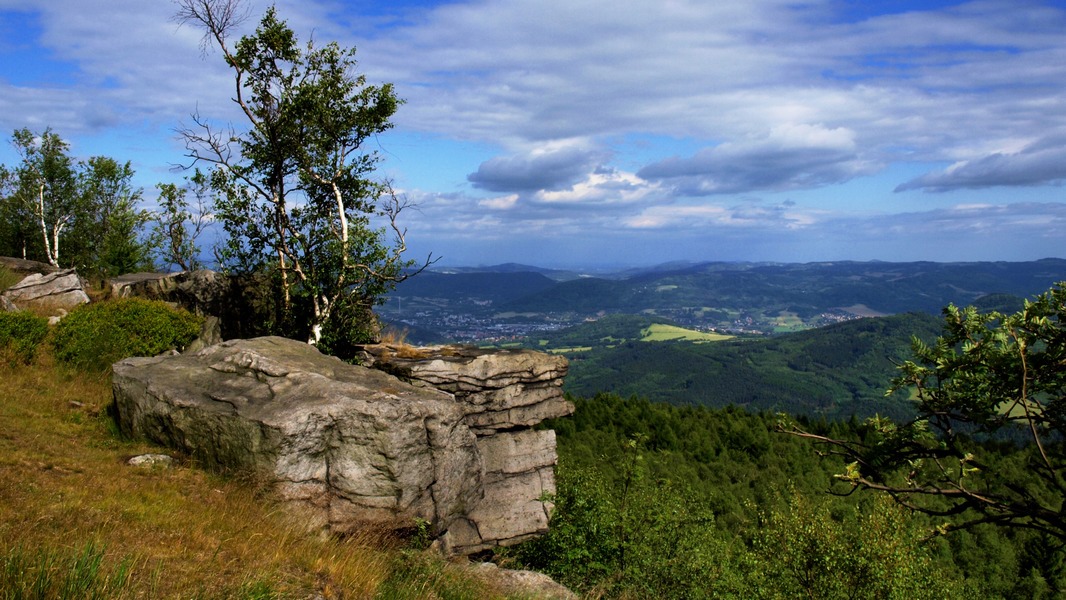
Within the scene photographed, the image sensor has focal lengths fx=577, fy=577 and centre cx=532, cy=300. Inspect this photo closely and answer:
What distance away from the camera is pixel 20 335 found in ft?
59.2

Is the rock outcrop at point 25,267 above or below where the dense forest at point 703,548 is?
above

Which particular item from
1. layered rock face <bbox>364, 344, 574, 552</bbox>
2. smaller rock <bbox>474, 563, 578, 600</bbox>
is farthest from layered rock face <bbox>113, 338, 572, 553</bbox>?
smaller rock <bbox>474, 563, 578, 600</bbox>

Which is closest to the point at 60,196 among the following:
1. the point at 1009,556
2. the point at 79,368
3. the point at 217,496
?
the point at 79,368

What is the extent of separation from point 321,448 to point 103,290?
19674 mm

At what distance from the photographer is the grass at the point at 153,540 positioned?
7121 millimetres

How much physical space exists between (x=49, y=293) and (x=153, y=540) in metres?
20.1

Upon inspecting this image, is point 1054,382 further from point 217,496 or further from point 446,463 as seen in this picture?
point 217,496

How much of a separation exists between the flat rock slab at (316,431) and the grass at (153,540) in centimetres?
58

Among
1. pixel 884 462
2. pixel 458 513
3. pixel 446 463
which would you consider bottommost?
pixel 458 513

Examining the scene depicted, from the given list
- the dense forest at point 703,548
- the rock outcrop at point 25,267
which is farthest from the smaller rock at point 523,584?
the rock outcrop at point 25,267

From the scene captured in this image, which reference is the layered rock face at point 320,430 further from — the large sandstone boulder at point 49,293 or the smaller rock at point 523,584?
the large sandstone boulder at point 49,293

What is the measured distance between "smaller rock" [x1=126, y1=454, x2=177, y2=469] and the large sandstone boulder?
1301cm

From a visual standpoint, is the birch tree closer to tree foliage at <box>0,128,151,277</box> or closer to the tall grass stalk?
tree foliage at <box>0,128,151,277</box>

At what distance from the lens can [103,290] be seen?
2575 cm
